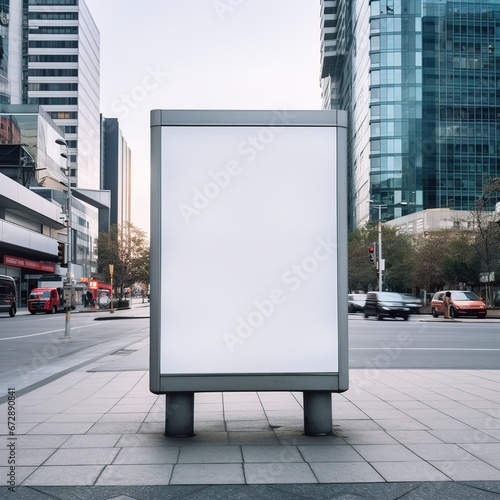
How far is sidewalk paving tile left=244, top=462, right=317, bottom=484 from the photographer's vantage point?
4543 mm

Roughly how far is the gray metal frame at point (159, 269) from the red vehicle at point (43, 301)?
44063 mm

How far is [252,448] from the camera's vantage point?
5527 mm

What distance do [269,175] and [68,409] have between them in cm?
387

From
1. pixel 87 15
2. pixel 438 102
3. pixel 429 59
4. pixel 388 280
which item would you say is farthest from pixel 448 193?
pixel 87 15

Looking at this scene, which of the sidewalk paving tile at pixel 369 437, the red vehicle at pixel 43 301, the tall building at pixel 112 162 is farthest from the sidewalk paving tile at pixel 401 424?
the tall building at pixel 112 162

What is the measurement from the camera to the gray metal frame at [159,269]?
5.61 metres

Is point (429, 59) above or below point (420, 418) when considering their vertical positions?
above

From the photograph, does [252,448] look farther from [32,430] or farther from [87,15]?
[87,15]

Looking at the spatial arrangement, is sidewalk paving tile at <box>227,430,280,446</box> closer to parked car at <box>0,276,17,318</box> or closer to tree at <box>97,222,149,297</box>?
parked car at <box>0,276,17,318</box>

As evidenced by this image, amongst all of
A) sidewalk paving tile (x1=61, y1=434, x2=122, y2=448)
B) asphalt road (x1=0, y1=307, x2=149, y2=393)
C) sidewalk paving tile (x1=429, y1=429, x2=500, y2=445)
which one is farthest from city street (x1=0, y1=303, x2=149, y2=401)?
sidewalk paving tile (x1=429, y1=429, x2=500, y2=445)

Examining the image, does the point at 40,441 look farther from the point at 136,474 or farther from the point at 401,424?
the point at 401,424

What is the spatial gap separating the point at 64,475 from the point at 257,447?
1680 millimetres

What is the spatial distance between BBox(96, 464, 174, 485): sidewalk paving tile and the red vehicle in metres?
44.6

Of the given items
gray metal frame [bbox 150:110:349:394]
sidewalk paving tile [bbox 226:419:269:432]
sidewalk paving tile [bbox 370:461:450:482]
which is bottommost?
sidewalk paving tile [bbox 226:419:269:432]
